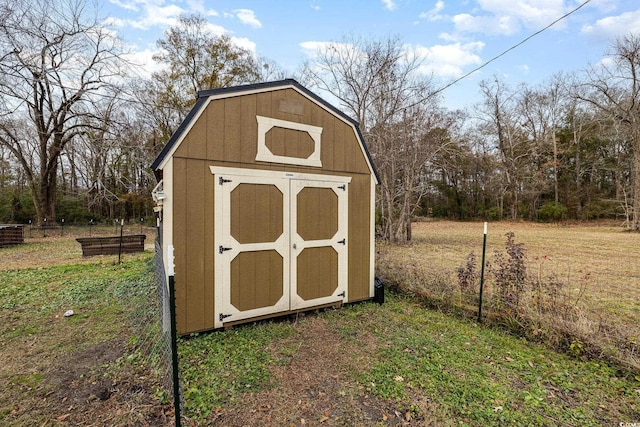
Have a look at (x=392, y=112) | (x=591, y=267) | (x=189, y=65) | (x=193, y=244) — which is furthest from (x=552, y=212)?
(x=189, y=65)

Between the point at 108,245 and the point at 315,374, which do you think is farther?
the point at 108,245

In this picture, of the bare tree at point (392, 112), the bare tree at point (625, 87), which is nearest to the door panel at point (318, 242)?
the bare tree at point (392, 112)

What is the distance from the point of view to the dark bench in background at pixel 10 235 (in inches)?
422

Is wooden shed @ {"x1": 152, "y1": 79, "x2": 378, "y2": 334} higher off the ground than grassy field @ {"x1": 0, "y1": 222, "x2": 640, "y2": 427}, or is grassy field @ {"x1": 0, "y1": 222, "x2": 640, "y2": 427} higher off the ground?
wooden shed @ {"x1": 152, "y1": 79, "x2": 378, "y2": 334}

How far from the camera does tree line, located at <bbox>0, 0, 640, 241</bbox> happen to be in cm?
851

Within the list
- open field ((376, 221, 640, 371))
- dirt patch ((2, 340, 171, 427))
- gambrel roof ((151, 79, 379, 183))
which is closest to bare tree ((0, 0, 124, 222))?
gambrel roof ((151, 79, 379, 183))

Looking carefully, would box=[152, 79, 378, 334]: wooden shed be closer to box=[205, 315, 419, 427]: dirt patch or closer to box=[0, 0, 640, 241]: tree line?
box=[205, 315, 419, 427]: dirt patch

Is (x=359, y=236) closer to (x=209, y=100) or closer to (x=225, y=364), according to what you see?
(x=225, y=364)

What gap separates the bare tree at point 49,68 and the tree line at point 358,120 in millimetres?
54

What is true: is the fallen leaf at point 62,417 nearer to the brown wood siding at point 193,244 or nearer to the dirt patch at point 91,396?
the dirt patch at point 91,396

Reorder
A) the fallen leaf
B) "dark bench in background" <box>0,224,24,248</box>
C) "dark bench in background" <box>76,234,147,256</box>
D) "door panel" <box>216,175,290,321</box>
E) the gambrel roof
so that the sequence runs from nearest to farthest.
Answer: the fallen leaf → the gambrel roof → "door panel" <box>216,175,290,321</box> → "dark bench in background" <box>76,234,147,256</box> → "dark bench in background" <box>0,224,24,248</box>

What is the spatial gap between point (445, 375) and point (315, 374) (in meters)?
1.24

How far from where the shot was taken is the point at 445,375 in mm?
2750

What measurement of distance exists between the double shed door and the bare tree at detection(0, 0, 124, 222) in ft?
13.9
